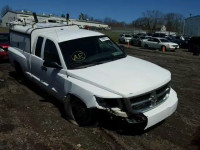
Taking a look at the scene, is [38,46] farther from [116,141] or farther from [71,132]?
[116,141]

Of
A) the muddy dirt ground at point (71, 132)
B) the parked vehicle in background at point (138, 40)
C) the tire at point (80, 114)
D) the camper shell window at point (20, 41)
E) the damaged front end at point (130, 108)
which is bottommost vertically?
the muddy dirt ground at point (71, 132)

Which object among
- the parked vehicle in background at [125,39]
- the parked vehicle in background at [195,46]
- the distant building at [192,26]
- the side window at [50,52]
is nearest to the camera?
the side window at [50,52]

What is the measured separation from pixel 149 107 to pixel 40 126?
2.28 metres

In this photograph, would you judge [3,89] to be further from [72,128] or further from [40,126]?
[72,128]

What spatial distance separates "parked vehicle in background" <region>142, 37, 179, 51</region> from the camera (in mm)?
26542

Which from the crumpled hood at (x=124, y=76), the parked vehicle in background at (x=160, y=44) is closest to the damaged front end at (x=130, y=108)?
the crumpled hood at (x=124, y=76)

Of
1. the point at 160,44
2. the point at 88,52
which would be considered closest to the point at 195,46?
the point at 160,44

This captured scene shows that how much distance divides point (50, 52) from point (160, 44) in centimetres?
2268

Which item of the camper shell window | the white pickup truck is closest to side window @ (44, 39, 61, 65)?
the white pickup truck

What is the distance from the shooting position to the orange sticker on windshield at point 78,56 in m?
5.30

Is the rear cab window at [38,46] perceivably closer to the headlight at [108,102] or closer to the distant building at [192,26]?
the headlight at [108,102]

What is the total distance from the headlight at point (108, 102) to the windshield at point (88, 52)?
1.06 metres

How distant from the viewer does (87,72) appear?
4883mm

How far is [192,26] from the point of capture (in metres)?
59.4
